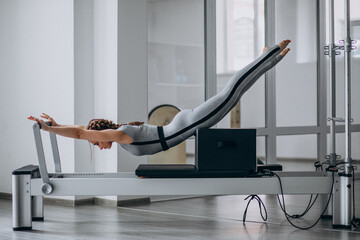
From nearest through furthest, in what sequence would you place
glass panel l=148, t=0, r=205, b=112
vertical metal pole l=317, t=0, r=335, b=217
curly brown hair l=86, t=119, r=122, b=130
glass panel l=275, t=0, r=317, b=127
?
curly brown hair l=86, t=119, r=122, b=130 < glass panel l=148, t=0, r=205, b=112 < glass panel l=275, t=0, r=317, b=127 < vertical metal pole l=317, t=0, r=335, b=217

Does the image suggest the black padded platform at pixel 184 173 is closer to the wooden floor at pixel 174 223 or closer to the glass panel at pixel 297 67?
the wooden floor at pixel 174 223

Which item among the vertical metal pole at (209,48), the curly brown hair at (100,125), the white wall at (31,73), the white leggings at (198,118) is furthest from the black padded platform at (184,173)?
the vertical metal pole at (209,48)

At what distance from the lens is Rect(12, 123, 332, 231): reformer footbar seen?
304 cm

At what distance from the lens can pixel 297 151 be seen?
16.8 feet

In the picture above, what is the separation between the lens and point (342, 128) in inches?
212

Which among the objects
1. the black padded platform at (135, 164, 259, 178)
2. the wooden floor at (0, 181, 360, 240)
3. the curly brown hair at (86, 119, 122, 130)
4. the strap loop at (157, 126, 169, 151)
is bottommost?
the wooden floor at (0, 181, 360, 240)

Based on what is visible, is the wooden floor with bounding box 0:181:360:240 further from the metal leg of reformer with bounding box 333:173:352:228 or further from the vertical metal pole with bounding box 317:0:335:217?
the vertical metal pole with bounding box 317:0:335:217

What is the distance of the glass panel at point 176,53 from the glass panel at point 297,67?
815mm

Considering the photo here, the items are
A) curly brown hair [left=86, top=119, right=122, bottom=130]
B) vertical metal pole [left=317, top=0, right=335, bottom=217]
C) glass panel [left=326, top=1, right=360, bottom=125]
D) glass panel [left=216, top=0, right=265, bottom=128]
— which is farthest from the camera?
glass panel [left=326, top=1, right=360, bottom=125]

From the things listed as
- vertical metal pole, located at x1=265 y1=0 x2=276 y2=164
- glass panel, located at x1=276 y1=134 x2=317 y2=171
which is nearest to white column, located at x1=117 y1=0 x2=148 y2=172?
vertical metal pole, located at x1=265 y1=0 x2=276 y2=164

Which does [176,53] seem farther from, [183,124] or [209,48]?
[183,124]

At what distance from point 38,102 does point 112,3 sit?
0.93 metres

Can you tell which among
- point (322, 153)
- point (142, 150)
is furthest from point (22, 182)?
point (322, 153)

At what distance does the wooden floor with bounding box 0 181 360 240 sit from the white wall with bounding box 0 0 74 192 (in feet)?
1.44
